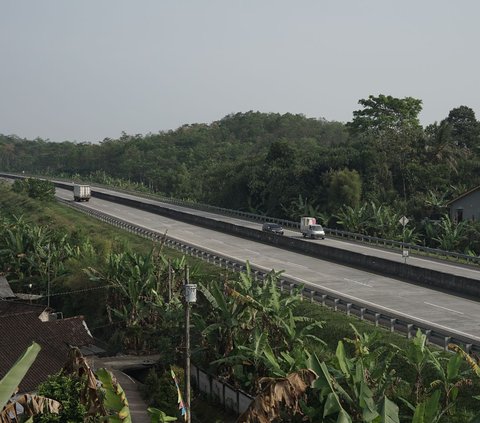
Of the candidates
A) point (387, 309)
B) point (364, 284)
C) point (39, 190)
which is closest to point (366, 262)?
point (364, 284)

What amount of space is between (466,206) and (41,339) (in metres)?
43.2

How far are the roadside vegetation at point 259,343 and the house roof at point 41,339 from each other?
12.6 ft

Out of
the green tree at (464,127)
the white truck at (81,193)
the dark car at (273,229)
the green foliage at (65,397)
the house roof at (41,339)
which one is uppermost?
the green tree at (464,127)

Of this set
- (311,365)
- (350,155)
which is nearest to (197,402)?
(311,365)

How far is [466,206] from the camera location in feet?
213

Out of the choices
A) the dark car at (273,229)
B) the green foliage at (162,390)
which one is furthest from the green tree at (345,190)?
the green foliage at (162,390)

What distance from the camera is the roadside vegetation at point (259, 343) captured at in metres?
18.5

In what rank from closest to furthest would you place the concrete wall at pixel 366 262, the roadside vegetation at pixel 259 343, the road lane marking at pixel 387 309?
1. the roadside vegetation at pixel 259 343
2. the road lane marking at pixel 387 309
3. the concrete wall at pixel 366 262

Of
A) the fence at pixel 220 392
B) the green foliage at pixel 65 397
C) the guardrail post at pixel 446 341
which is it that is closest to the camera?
the green foliage at pixel 65 397

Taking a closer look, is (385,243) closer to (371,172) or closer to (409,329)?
(371,172)

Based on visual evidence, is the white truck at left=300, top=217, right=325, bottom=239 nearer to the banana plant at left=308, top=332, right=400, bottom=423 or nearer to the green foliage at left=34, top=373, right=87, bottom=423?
the banana plant at left=308, top=332, right=400, bottom=423

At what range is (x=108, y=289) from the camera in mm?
43781

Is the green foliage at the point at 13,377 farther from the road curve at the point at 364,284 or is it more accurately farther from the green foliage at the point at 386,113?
the green foliage at the point at 386,113

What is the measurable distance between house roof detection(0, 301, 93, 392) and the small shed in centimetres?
3936
